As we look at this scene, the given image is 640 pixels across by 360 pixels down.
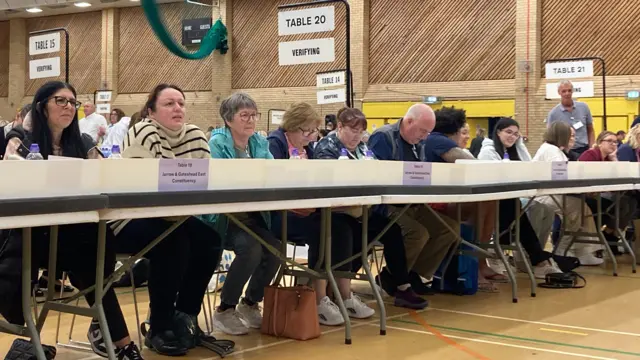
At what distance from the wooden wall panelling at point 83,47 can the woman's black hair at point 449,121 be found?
15.0 meters

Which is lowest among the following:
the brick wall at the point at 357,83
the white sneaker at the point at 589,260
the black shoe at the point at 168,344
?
the black shoe at the point at 168,344

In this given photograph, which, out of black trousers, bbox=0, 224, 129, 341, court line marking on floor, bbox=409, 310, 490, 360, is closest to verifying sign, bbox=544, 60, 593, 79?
court line marking on floor, bbox=409, 310, 490, 360

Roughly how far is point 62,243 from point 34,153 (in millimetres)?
336

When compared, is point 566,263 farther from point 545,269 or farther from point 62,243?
point 62,243

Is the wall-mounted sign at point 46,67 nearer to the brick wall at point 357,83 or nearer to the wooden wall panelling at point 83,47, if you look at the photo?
the brick wall at point 357,83

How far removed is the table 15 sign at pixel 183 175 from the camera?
253cm

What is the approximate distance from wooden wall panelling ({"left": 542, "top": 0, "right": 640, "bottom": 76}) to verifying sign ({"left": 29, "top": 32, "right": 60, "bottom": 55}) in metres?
8.99

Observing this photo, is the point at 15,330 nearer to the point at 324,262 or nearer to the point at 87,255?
the point at 87,255

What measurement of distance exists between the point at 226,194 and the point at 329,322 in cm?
132

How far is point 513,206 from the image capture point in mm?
5055

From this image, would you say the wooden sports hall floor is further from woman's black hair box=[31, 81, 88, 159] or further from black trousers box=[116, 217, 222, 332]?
woman's black hair box=[31, 81, 88, 159]

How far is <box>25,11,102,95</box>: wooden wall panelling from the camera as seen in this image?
18312 millimetres

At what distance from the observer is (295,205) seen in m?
3.00

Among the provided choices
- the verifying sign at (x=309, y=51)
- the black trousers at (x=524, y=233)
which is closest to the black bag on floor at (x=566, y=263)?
→ the black trousers at (x=524, y=233)
